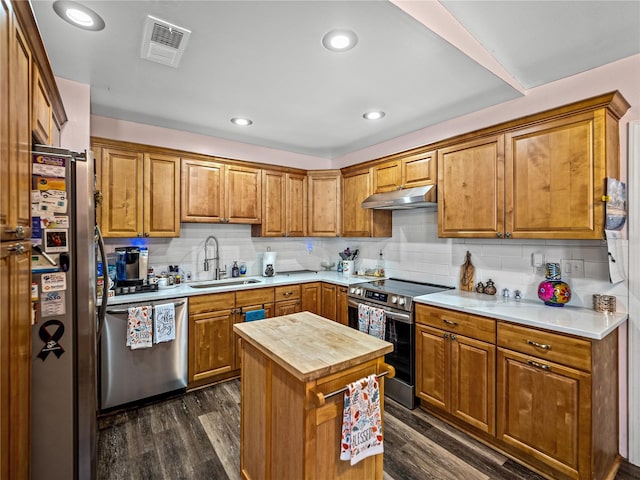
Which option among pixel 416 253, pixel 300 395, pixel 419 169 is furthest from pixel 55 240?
pixel 416 253

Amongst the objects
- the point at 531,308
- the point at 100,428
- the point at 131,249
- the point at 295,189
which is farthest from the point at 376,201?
the point at 100,428

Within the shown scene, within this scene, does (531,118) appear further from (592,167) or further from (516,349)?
(516,349)

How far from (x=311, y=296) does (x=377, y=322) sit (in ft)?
3.40

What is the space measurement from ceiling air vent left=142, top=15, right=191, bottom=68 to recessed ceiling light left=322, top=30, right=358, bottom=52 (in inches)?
31.5

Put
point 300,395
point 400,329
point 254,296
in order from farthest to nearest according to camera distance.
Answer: point 254,296, point 400,329, point 300,395

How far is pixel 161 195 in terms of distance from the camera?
124 inches

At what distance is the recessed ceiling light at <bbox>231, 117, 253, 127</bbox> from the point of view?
3.25 metres

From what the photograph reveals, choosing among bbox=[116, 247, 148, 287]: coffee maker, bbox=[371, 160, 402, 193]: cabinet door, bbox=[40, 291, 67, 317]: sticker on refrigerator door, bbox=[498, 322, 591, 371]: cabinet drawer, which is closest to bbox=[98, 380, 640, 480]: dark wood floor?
bbox=[498, 322, 591, 371]: cabinet drawer

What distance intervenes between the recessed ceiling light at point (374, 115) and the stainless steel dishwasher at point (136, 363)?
2.50 m

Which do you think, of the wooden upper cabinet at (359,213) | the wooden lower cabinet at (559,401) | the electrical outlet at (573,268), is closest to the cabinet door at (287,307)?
the wooden upper cabinet at (359,213)

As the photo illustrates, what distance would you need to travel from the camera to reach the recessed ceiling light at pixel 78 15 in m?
1.61

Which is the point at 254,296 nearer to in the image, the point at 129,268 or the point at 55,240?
the point at 129,268

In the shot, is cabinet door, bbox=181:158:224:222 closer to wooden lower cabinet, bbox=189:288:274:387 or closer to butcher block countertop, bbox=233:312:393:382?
wooden lower cabinet, bbox=189:288:274:387

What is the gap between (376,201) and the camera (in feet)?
11.3
